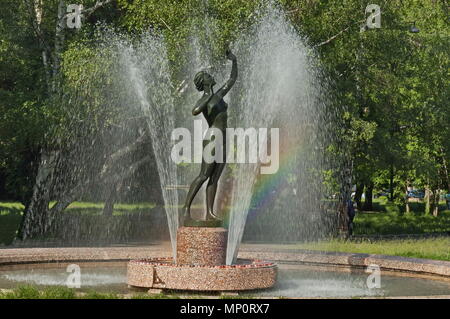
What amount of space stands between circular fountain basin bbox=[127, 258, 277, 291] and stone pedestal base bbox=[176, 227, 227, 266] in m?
0.75

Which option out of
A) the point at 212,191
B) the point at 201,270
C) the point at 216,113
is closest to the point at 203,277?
the point at 201,270

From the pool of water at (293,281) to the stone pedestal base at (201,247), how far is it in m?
1.05

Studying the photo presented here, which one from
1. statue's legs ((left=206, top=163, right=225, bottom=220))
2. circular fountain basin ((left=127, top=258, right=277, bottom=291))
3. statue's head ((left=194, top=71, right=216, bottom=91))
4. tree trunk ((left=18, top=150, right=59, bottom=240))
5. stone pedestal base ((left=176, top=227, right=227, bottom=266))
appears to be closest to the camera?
circular fountain basin ((left=127, top=258, right=277, bottom=291))

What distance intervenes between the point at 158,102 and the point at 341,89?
690 centimetres

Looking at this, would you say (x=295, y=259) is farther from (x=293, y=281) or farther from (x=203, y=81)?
(x=203, y=81)

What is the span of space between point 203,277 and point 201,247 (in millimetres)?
1023

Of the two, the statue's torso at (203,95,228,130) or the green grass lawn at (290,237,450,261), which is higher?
the statue's torso at (203,95,228,130)

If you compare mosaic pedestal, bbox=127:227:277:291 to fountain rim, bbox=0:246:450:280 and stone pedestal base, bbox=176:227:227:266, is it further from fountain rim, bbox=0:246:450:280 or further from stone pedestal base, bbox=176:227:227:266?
fountain rim, bbox=0:246:450:280

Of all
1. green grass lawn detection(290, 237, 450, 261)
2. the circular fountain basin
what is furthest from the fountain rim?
the circular fountain basin

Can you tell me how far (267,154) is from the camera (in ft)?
97.0

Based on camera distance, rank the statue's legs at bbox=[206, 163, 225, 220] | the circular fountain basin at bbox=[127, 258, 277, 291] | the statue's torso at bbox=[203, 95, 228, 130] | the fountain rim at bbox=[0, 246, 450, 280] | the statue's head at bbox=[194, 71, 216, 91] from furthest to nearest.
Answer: the fountain rim at bbox=[0, 246, 450, 280], the statue's head at bbox=[194, 71, 216, 91], the statue's legs at bbox=[206, 163, 225, 220], the statue's torso at bbox=[203, 95, 228, 130], the circular fountain basin at bbox=[127, 258, 277, 291]

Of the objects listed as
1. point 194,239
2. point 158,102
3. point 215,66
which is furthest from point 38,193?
point 194,239

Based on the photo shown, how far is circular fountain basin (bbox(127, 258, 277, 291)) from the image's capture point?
41.0 ft
